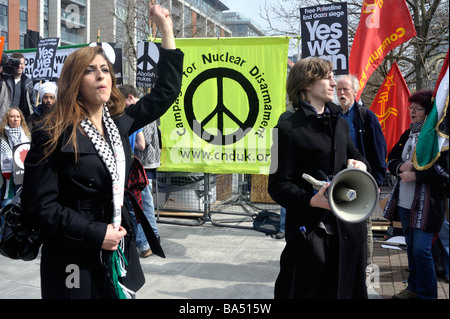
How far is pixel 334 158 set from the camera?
8.25ft

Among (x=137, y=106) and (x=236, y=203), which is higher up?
(x=137, y=106)

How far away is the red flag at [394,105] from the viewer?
6.51 m

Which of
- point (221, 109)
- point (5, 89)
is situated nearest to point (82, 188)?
point (221, 109)

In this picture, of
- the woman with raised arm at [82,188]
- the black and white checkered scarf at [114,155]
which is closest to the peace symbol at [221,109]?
the woman with raised arm at [82,188]

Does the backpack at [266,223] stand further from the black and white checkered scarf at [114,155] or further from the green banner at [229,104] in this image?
the green banner at [229,104]

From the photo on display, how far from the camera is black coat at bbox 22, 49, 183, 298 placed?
1.89 m

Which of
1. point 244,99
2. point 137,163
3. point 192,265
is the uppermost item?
point 244,99

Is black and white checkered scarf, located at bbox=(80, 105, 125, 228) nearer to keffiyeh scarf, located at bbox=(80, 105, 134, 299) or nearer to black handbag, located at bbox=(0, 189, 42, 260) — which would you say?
keffiyeh scarf, located at bbox=(80, 105, 134, 299)

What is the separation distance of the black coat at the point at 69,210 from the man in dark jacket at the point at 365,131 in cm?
280

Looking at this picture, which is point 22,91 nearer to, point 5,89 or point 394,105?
point 5,89

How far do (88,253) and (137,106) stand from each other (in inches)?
31.3
